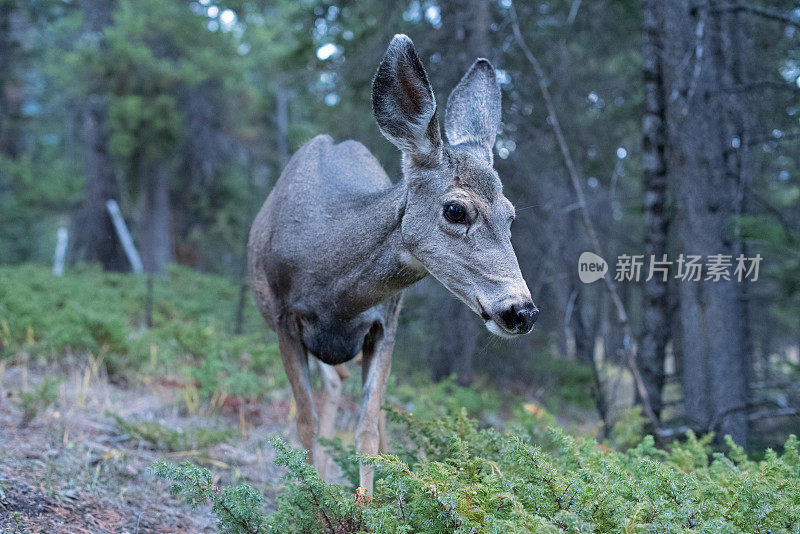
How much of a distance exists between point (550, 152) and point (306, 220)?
650 centimetres

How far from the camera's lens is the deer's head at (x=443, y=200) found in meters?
3.19

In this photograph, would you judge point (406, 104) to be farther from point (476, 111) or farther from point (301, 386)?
point (301, 386)

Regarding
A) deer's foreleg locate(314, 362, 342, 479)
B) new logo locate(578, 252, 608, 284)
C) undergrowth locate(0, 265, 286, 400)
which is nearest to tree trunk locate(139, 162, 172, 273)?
undergrowth locate(0, 265, 286, 400)

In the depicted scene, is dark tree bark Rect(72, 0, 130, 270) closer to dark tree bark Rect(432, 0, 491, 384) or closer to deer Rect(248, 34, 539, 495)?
dark tree bark Rect(432, 0, 491, 384)

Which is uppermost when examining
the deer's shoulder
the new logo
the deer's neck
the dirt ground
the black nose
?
the deer's shoulder

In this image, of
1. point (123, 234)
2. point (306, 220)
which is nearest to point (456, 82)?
point (306, 220)

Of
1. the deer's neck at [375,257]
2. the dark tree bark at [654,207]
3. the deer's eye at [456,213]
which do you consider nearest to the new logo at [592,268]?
the dark tree bark at [654,207]

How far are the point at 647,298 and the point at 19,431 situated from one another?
6054mm

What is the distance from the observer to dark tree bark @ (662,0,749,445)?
668 centimetres

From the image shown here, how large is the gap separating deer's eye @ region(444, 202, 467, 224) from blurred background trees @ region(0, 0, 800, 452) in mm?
2648

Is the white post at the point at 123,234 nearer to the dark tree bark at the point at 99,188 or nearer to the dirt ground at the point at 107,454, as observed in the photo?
the dark tree bark at the point at 99,188

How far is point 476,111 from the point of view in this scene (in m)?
4.09

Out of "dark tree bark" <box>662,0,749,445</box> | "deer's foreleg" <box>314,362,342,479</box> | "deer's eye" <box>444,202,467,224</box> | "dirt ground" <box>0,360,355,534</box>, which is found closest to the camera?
"deer's eye" <box>444,202,467,224</box>

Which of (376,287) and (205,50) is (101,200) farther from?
(376,287)
